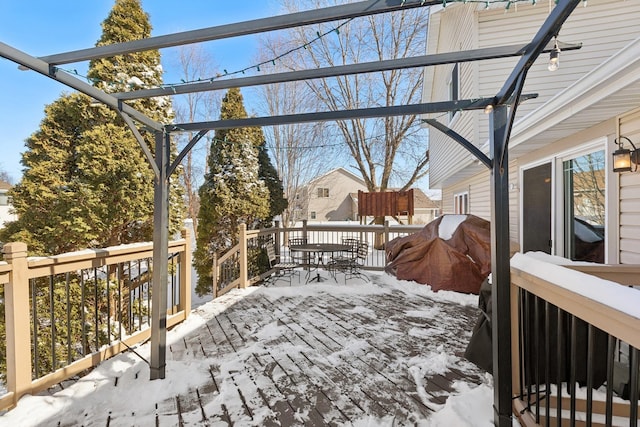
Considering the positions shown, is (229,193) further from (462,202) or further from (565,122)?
(462,202)

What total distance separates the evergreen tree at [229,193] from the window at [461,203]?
527 cm

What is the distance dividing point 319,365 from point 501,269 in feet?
5.54

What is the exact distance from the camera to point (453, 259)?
510 centimetres

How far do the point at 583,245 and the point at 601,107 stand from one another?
1753mm

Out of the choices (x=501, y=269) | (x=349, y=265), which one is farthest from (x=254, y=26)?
(x=349, y=265)

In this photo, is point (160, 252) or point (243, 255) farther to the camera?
point (243, 255)

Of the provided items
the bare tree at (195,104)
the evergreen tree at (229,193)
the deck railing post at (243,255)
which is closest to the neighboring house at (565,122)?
the deck railing post at (243,255)

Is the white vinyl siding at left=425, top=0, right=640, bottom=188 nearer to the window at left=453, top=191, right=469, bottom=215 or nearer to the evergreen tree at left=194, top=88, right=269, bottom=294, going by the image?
the window at left=453, top=191, right=469, bottom=215

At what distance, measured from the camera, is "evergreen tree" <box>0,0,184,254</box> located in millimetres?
4410

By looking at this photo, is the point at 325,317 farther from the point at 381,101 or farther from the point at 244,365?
the point at 381,101

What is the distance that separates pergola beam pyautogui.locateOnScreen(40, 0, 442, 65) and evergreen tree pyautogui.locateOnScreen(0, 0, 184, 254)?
3114mm

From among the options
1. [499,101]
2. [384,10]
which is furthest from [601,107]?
[384,10]

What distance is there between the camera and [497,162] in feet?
6.37

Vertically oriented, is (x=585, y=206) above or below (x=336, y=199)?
below
